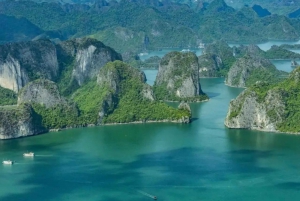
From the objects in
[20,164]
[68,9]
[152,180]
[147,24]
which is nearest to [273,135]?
[152,180]

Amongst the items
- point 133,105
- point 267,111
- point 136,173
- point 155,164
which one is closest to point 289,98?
point 267,111

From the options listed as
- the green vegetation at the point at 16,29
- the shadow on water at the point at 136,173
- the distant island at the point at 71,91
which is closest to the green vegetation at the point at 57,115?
the distant island at the point at 71,91

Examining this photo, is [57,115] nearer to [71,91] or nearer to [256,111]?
[71,91]

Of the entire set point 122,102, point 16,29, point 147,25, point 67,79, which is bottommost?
point 122,102

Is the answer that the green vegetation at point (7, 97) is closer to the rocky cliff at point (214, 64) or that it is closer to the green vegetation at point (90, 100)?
the green vegetation at point (90, 100)

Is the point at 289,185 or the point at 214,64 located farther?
the point at 214,64

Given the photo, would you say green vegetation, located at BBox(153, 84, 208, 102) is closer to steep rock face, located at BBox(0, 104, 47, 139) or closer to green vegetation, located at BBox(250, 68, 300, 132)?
green vegetation, located at BBox(250, 68, 300, 132)

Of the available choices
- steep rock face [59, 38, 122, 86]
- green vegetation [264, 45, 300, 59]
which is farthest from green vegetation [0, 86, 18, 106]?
green vegetation [264, 45, 300, 59]
